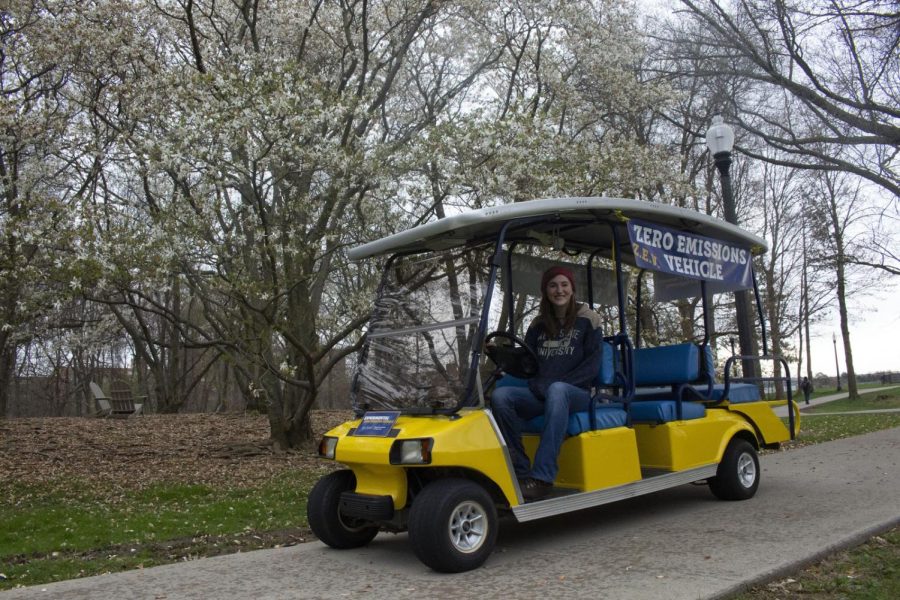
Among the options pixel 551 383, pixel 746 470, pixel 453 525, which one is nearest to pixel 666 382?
pixel 746 470

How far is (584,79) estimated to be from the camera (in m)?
15.8

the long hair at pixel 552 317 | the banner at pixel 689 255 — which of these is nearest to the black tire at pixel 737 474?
the banner at pixel 689 255

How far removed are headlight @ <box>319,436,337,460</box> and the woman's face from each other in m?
2.17

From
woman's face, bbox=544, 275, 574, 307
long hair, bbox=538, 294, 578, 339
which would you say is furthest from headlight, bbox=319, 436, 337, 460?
woman's face, bbox=544, 275, 574, 307

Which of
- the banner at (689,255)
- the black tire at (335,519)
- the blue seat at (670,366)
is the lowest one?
the black tire at (335,519)

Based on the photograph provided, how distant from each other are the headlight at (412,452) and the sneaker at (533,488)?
956mm

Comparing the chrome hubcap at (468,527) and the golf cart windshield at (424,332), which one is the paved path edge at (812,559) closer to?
the chrome hubcap at (468,527)

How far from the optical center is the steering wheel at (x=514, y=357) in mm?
6188

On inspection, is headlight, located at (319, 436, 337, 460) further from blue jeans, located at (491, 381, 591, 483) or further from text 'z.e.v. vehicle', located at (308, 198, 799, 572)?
blue jeans, located at (491, 381, 591, 483)

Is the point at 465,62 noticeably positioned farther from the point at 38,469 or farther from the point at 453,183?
the point at 38,469

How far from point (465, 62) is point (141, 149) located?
28.2 feet

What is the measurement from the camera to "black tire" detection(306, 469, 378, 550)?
19.6 ft

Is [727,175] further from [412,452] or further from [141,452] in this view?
[141,452]

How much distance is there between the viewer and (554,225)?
686cm
